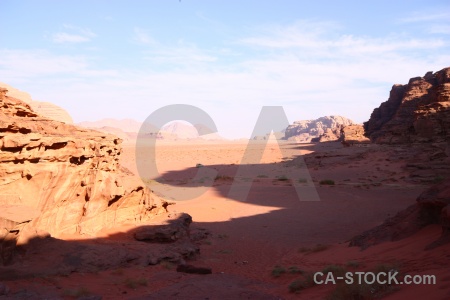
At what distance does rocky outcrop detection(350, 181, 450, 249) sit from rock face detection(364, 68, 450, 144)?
2589 centimetres

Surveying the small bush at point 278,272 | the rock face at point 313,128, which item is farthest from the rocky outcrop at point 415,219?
the rock face at point 313,128

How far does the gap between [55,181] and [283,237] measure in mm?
9439

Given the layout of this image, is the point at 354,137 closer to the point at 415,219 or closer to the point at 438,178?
the point at 438,178

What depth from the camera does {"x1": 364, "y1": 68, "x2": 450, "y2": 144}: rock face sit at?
1299 inches

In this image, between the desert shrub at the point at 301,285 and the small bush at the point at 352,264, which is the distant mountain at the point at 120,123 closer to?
the small bush at the point at 352,264

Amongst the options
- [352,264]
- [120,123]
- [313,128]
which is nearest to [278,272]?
[352,264]

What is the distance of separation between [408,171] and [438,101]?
392 inches

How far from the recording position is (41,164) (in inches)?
352

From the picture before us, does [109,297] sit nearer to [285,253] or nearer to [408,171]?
[285,253]

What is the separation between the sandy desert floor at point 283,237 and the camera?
7320mm

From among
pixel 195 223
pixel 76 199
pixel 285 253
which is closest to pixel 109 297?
pixel 76 199

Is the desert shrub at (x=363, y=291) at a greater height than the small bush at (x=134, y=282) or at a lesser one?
greater

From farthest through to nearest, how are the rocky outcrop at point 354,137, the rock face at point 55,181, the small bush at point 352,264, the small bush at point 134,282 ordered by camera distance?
the rocky outcrop at point 354,137, the small bush at point 352,264, the rock face at point 55,181, the small bush at point 134,282

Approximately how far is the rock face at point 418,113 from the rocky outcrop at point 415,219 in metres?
25.9
